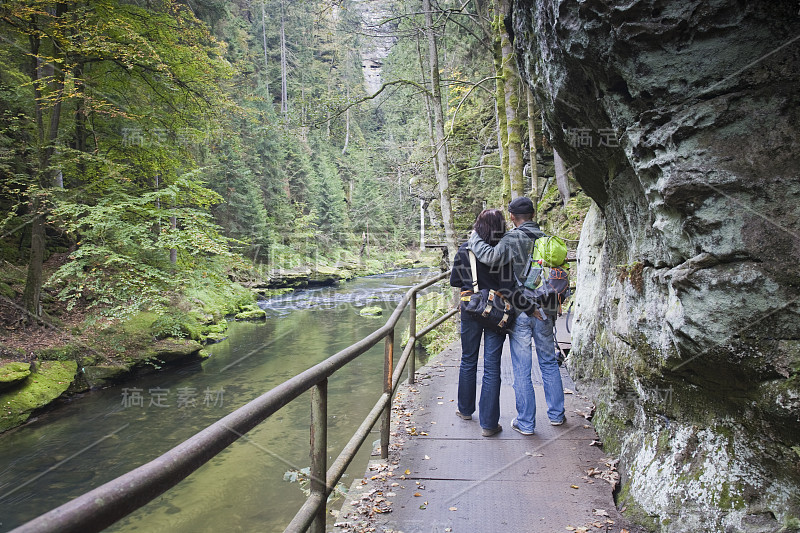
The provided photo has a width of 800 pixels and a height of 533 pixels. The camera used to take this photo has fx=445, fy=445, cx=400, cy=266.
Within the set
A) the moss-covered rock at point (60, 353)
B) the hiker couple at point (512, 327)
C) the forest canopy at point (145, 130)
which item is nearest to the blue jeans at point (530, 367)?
the hiker couple at point (512, 327)

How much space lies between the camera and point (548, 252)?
4375 millimetres

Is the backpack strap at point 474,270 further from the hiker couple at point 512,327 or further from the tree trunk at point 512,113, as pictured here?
the tree trunk at point 512,113

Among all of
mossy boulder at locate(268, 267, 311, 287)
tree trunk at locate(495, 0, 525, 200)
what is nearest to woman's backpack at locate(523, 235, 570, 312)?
tree trunk at locate(495, 0, 525, 200)

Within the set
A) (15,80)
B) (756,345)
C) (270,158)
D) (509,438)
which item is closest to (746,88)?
(756,345)

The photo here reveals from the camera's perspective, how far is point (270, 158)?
114 ft

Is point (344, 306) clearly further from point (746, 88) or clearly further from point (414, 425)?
point (746, 88)

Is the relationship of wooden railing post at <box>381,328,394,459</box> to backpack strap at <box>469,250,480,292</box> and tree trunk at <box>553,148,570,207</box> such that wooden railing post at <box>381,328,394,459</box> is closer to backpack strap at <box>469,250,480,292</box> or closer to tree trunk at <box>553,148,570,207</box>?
backpack strap at <box>469,250,480,292</box>

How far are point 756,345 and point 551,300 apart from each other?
195 centimetres

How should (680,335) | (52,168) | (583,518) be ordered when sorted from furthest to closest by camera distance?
1. (52,168)
2. (583,518)
3. (680,335)

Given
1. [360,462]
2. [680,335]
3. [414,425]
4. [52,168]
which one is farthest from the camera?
[52,168]

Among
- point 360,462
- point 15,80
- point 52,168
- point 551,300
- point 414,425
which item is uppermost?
point 15,80

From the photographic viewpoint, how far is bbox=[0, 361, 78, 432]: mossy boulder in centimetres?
835

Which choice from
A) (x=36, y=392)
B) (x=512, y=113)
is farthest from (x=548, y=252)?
(x=36, y=392)

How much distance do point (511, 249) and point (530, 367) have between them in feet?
3.67
